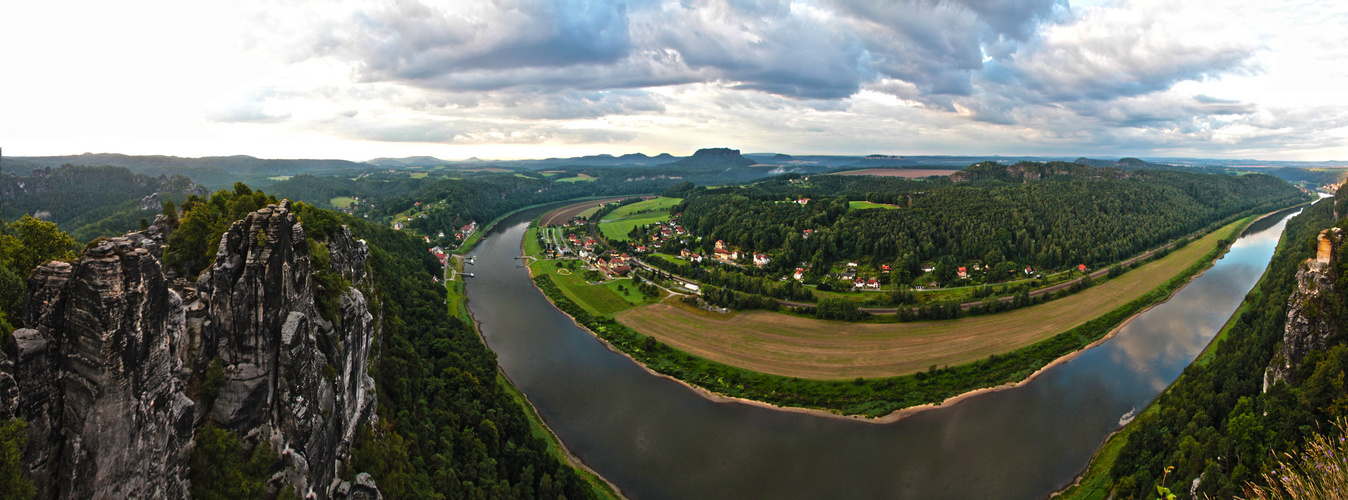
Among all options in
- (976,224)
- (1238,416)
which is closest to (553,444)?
(1238,416)

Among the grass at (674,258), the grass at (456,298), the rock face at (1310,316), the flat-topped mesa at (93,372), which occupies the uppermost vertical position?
the flat-topped mesa at (93,372)

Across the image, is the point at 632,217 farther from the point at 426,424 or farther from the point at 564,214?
the point at 426,424

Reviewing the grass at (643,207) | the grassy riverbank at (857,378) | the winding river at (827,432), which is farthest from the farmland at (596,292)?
the grass at (643,207)

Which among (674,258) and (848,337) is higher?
(674,258)

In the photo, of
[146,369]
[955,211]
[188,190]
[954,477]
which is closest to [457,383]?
[146,369]

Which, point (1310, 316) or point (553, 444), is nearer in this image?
point (1310, 316)

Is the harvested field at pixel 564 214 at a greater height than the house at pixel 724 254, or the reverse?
the harvested field at pixel 564 214

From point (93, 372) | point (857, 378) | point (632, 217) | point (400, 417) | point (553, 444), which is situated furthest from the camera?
point (632, 217)

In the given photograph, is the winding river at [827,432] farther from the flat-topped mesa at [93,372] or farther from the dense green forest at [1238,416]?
the flat-topped mesa at [93,372]
